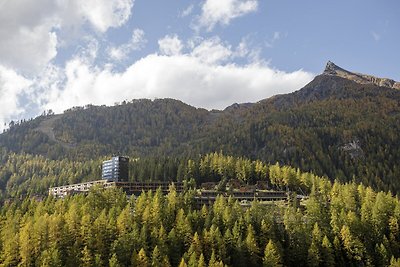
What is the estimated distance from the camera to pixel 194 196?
154375 millimetres

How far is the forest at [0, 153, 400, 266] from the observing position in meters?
110

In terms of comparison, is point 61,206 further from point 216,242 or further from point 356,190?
point 356,190

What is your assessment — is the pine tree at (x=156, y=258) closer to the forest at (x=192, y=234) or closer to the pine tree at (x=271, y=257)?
the forest at (x=192, y=234)

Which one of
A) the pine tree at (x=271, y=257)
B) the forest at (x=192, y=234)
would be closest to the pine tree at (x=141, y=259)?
the forest at (x=192, y=234)

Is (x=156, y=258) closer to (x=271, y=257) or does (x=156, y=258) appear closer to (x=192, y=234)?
(x=192, y=234)

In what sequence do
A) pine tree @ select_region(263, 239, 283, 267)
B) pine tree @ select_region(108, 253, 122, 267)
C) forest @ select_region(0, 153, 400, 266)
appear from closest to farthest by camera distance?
1. pine tree @ select_region(108, 253, 122, 267)
2. forest @ select_region(0, 153, 400, 266)
3. pine tree @ select_region(263, 239, 283, 267)

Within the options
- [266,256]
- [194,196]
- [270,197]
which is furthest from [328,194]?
[266,256]

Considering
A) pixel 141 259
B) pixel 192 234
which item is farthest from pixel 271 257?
pixel 141 259

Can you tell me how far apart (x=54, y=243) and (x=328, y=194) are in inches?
A: 4188

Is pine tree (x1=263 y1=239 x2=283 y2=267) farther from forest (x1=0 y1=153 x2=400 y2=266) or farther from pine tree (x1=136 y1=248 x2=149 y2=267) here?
pine tree (x1=136 y1=248 x2=149 y2=267)

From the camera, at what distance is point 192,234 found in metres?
120

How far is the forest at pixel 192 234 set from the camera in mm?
109625

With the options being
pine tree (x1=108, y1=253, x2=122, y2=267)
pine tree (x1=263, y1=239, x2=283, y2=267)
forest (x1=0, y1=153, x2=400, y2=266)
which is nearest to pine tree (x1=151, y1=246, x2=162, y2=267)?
forest (x1=0, y1=153, x2=400, y2=266)

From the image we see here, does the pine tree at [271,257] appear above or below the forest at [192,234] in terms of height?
below
